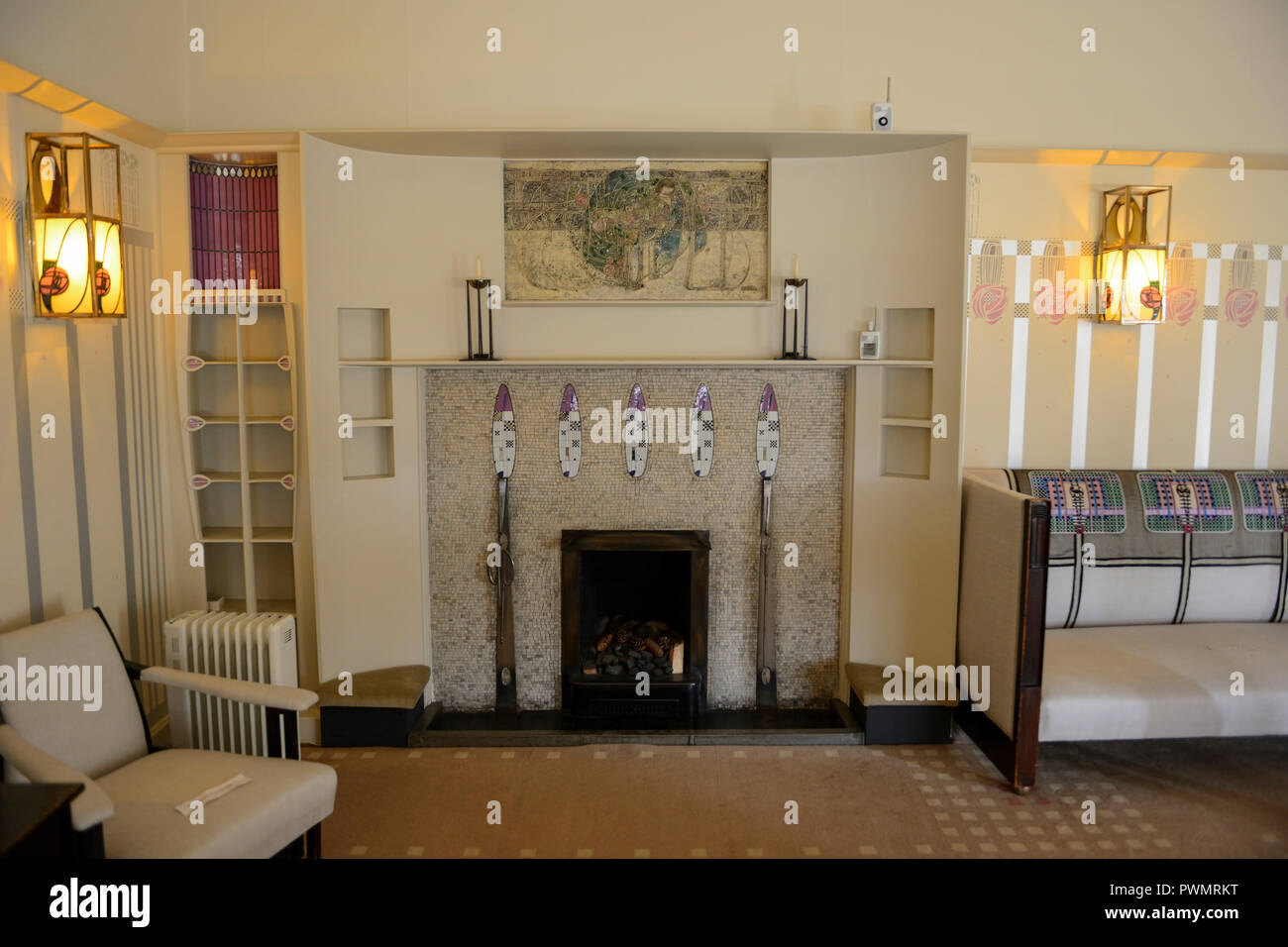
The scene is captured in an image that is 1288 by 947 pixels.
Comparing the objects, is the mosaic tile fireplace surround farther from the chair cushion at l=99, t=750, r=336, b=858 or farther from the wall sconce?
the chair cushion at l=99, t=750, r=336, b=858

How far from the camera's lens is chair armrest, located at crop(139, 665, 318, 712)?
2.74 metres

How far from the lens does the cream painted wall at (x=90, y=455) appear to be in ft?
9.38

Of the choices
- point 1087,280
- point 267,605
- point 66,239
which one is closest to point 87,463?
point 66,239

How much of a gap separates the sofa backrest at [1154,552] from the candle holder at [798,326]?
3.43 feet

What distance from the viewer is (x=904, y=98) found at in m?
3.95

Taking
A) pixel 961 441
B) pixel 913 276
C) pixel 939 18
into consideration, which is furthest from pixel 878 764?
pixel 939 18

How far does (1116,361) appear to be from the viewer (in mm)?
4211

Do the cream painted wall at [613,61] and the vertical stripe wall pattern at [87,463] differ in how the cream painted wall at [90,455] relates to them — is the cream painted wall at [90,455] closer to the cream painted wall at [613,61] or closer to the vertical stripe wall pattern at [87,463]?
the vertical stripe wall pattern at [87,463]

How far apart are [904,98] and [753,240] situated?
3.15 feet

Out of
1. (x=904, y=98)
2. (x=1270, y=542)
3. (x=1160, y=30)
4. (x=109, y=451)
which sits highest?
(x=1160, y=30)

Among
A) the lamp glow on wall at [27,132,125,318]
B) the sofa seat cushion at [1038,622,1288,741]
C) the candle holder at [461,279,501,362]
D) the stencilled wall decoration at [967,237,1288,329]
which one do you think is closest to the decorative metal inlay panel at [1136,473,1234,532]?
the sofa seat cushion at [1038,622,1288,741]

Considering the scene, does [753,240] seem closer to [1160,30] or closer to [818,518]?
[818,518]

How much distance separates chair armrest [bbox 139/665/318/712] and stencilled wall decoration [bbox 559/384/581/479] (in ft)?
5.32
